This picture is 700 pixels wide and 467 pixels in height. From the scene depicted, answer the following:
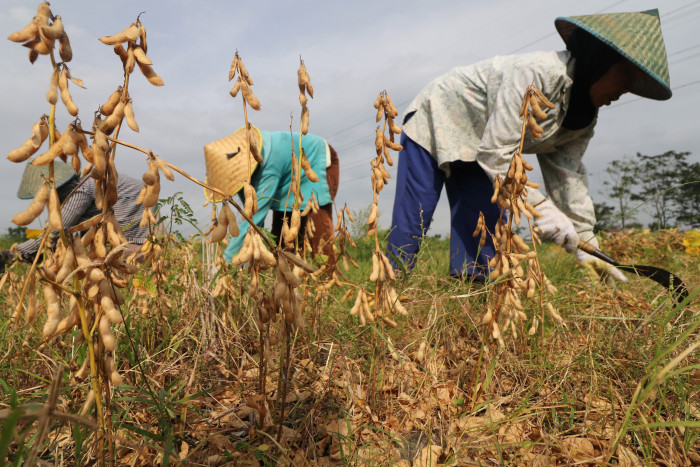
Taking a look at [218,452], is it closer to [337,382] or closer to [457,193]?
[337,382]

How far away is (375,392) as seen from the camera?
1.27 meters

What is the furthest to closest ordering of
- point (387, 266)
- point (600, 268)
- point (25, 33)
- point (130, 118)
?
point (600, 268) < point (387, 266) < point (130, 118) < point (25, 33)

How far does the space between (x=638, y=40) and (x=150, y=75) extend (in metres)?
2.30

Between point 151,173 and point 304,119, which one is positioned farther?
point 304,119

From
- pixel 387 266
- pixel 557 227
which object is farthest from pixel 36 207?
pixel 557 227

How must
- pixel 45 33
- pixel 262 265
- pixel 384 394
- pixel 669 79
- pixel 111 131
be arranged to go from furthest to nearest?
pixel 669 79
pixel 384 394
pixel 262 265
pixel 111 131
pixel 45 33

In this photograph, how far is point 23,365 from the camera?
1401 millimetres

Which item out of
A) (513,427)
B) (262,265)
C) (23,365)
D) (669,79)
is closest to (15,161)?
(262,265)

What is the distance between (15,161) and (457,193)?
2450 millimetres

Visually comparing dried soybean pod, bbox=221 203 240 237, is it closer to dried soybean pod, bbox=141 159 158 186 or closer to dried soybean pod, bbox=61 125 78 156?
dried soybean pod, bbox=141 159 158 186

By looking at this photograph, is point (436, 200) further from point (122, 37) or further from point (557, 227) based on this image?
point (122, 37)

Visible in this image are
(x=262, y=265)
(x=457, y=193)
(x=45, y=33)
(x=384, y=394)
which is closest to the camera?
(x=45, y=33)

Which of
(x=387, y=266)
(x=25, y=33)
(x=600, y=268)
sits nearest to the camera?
(x=25, y=33)

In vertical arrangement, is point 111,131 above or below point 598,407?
above
